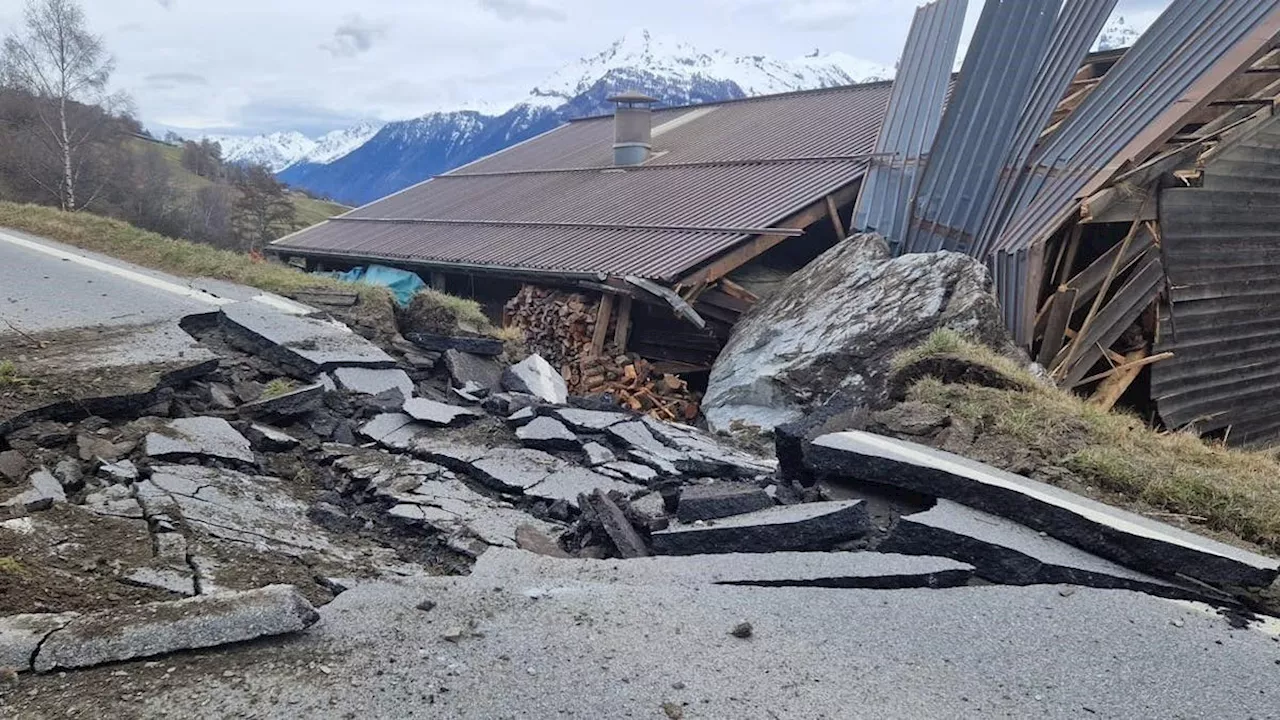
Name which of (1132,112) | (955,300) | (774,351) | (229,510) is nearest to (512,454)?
(229,510)

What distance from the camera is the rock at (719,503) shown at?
410 cm

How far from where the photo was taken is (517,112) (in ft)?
248

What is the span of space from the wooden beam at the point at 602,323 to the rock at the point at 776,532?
694cm

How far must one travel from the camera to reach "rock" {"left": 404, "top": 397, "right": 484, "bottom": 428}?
5809 mm

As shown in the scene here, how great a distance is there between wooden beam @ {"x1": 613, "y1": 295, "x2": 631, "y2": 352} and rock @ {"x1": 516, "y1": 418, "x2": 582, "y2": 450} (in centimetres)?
503

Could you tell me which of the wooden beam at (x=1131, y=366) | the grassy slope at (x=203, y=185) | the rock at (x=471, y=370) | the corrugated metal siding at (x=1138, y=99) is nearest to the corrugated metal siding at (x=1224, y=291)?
the wooden beam at (x=1131, y=366)

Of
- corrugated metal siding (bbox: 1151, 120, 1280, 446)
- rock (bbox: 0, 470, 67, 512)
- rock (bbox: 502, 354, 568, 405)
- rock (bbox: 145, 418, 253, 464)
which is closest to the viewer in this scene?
rock (bbox: 0, 470, 67, 512)

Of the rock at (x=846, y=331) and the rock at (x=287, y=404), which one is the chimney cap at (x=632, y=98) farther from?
the rock at (x=287, y=404)

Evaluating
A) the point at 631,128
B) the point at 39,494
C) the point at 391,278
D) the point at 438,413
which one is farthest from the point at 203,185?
the point at 39,494

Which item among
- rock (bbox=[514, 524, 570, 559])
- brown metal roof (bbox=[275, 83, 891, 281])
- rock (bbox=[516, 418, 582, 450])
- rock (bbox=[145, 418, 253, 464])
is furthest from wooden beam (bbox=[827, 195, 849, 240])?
rock (bbox=[145, 418, 253, 464])

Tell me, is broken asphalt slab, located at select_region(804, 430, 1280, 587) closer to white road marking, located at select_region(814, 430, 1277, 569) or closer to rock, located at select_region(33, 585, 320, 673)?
white road marking, located at select_region(814, 430, 1277, 569)

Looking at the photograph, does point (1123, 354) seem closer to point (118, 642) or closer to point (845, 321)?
point (845, 321)

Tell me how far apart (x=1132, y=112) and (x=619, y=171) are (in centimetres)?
978

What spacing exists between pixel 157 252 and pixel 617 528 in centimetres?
926
